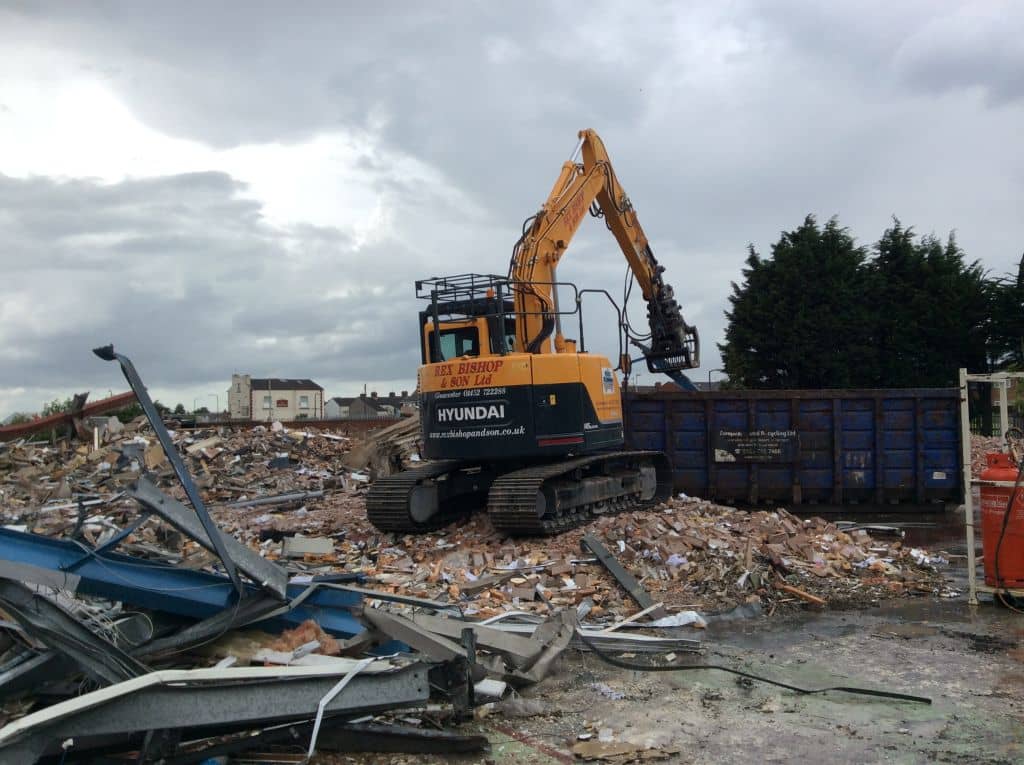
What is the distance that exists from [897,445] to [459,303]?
28.9ft

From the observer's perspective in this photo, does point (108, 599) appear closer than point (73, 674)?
No

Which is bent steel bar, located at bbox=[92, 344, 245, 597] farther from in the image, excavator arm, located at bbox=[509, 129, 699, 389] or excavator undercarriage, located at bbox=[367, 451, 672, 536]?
excavator arm, located at bbox=[509, 129, 699, 389]

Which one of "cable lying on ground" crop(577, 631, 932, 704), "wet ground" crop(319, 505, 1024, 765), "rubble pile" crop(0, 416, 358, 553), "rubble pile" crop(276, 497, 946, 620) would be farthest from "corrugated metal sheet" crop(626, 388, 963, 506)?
"cable lying on ground" crop(577, 631, 932, 704)

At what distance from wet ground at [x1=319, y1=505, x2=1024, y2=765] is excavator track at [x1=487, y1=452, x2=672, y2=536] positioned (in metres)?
2.76

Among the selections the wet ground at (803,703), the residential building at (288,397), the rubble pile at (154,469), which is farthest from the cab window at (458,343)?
the residential building at (288,397)

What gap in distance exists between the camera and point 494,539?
11.1m

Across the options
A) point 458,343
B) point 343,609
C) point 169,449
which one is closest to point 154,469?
point 458,343

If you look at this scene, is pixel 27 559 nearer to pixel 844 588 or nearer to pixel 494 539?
pixel 494 539

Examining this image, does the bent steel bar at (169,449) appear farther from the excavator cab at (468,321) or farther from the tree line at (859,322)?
the tree line at (859,322)

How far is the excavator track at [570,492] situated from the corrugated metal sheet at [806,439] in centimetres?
→ 183

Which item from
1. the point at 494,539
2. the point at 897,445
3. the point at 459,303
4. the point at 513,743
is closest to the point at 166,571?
the point at 513,743

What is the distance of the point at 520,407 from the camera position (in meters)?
11.0

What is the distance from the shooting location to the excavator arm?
11.9 meters

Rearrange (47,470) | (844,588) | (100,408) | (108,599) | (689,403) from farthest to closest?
(100,408), (47,470), (689,403), (844,588), (108,599)
